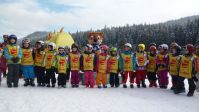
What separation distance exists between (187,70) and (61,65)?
4675mm

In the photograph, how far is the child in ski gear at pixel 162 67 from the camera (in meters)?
12.8

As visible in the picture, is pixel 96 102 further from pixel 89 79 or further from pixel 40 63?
pixel 40 63

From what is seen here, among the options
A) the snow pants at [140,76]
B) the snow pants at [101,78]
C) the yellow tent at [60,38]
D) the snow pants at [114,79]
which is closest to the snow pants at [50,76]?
the snow pants at [101,78]

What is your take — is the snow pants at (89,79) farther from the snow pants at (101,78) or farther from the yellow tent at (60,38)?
the yellow tent at (60,38)

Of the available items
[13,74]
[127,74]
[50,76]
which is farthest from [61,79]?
[127,74]

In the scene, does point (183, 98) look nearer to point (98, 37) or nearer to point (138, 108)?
point (138, 108)

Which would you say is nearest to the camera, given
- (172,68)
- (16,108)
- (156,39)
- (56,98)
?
(16,108)

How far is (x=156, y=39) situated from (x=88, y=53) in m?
68.2

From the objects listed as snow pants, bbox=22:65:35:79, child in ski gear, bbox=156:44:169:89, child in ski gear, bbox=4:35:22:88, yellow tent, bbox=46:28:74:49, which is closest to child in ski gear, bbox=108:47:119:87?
child in ski gear, bbox=156:44:169:89

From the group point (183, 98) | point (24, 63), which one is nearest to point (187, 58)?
point (183, 98)

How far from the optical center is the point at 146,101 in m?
9.55

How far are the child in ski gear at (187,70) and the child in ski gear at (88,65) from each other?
10.6 feet

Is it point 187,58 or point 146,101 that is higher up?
point 187,58

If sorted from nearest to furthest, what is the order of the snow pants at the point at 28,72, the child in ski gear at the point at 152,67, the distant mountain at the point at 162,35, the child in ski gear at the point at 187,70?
the child in ski gear at the point at 187,70, the snow pants at the point at 28,72, the child in ski gear at the point at 152,67, the distant mountain at the point at 162,35
